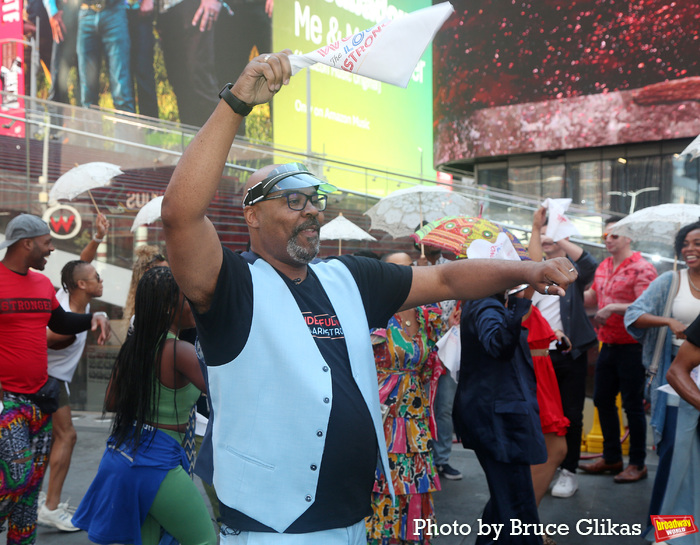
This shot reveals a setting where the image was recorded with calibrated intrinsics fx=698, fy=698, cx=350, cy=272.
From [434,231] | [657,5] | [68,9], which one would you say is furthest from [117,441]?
[68,9]

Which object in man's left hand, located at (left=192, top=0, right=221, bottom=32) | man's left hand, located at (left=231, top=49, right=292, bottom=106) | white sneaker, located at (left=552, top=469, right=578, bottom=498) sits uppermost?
man's left hand, located at (left=192, top=0, right=221, bottom=32)

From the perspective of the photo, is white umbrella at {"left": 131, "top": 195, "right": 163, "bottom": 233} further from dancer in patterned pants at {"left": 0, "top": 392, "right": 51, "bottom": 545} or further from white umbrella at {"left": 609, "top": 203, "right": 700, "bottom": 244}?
white umbrella at {"left": 609, "top": 203, "right": 700, "bottom": 244}

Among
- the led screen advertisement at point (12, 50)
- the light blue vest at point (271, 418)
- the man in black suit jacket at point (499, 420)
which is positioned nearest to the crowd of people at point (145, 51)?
the led screen advertisement at point (12, 50)

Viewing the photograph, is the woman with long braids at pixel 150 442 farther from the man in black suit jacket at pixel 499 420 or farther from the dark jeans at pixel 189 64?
the dark jeans at pixel 189 64

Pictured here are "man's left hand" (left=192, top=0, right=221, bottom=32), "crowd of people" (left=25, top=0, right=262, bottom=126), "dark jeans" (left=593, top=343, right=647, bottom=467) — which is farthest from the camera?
"crowd of people" (left=25, top=0, right=262, bottom=126)

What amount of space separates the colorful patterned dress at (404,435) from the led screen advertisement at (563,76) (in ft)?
67.1

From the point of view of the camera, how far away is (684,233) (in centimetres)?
483

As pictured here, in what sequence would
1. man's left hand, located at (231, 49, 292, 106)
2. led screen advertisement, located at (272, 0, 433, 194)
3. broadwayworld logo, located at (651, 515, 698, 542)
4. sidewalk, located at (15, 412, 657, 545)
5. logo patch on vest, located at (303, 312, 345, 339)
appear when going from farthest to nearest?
led screen advertisement, located at (272, 0, 433, 194) → sidewalk, located at (15, 412, 657, 545) → broadwayworld logo, located at (651, 515, 698, 542) → logo patch on vest, located at (303, 312, 345, 339) → man's left hand, located at (231, 49, 292, 106)

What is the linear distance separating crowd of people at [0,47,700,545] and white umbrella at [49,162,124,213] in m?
2.37

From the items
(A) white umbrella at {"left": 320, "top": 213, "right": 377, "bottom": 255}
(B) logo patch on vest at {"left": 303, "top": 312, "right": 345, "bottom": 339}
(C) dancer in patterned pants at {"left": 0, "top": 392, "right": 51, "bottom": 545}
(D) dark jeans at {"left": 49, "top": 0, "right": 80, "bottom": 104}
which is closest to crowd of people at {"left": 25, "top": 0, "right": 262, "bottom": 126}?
(D) dark jeans at {"left": 49, "top": 0, "right": 80, "bottom": 104}

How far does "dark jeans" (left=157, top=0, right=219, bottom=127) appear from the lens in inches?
1340

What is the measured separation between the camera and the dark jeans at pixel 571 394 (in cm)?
589

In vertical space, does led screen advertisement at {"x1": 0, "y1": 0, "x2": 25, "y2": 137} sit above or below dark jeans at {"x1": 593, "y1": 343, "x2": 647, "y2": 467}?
above

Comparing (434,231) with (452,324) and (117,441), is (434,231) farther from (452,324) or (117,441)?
(117,441)
